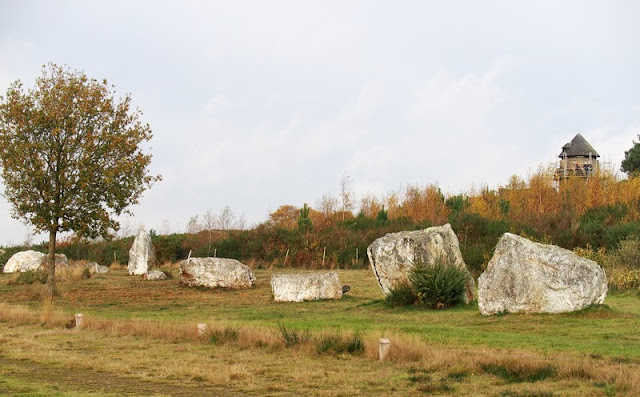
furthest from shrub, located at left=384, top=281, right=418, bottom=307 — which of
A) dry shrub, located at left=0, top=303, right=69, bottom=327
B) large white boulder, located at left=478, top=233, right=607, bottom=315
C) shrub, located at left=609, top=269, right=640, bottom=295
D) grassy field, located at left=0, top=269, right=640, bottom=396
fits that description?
dry shrub, located at left=0, top=303, right=69, bottom=327

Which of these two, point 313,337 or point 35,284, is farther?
point 35,284

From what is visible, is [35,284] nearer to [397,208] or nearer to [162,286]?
[162,286]

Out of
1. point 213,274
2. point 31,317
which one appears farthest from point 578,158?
point 31,317

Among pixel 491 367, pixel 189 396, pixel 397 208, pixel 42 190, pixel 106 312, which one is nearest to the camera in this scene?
pixel 189 396

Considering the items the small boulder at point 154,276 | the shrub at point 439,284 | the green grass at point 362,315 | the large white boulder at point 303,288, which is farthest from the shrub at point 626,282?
the small boulder at point 154,276

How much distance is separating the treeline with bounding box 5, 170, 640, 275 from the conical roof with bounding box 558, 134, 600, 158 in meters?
15.3

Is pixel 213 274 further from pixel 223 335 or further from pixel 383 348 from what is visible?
pixel 383 348

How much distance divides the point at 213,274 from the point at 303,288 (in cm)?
722

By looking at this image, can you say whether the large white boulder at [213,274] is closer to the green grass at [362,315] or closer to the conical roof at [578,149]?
the green grass at [362,315]

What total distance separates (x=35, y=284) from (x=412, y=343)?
25.9m

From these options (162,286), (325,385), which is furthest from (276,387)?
(162,286)

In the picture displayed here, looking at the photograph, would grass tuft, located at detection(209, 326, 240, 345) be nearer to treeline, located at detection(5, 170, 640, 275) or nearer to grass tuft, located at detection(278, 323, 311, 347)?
grass tuft, located at detection(278, 323, 311, 347)

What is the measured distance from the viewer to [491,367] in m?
13.3

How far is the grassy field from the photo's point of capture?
488 inches
